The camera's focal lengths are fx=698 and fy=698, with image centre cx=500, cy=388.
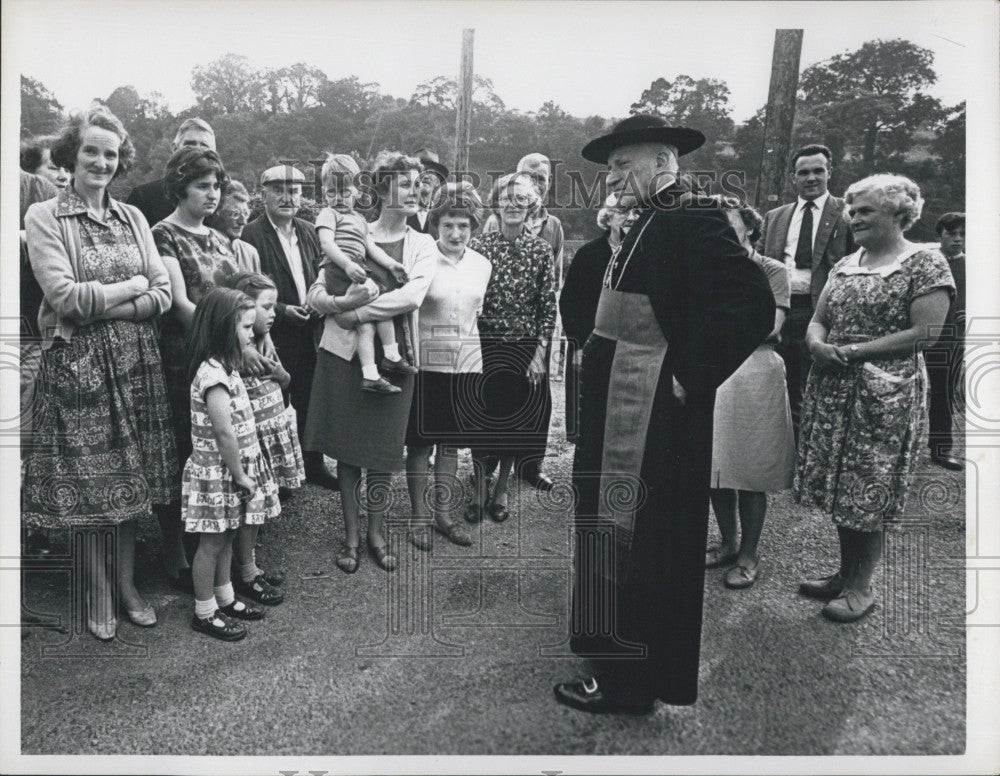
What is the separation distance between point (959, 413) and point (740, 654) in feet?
4.27

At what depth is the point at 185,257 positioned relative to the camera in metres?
3.10

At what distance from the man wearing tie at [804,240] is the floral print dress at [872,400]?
464 mm

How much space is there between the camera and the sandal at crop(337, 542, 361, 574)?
3338 millimetres

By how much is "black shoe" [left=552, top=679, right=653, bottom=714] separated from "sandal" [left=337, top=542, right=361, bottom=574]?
123 centimetres

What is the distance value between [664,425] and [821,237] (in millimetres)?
1798

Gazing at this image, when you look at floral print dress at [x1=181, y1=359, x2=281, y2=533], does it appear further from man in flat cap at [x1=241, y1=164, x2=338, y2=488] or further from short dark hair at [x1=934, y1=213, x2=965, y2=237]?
short dark hair at [x1=934, y1=213, x2=965, y2=237]

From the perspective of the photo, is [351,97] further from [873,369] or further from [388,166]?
[873,369]

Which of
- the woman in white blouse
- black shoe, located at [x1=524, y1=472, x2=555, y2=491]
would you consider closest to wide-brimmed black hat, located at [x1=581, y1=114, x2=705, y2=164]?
the woman in white blouse

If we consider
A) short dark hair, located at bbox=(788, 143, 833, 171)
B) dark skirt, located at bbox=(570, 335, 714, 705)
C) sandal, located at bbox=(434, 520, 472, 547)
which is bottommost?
sandal, located at bbox=(434, 520, 472, 547)

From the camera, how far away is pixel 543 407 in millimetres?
3959

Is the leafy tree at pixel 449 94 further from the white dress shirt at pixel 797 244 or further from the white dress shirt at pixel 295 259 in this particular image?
the white dress shirt at pixel 797 244

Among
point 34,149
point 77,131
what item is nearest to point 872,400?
point 77,131

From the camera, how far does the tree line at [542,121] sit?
2.83 meters

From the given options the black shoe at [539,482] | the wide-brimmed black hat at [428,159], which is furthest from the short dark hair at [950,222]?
the black shoe at [539,482]
